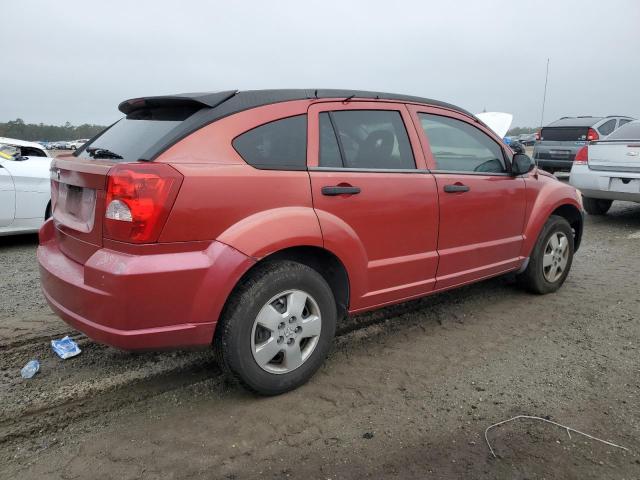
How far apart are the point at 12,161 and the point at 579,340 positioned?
6.34 meters

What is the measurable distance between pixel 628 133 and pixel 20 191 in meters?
8.51

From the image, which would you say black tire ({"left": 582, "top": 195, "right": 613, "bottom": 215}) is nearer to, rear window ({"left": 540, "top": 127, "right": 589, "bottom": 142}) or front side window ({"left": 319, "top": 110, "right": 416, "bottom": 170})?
rear window ({"left": 540, "top": 127, "right": 589, "bottom": 142})

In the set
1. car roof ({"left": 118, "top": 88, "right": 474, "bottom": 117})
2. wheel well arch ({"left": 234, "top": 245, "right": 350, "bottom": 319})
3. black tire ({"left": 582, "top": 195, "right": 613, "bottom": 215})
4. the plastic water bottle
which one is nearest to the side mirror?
car roof ({"left": 118, "top": 88, "right": 474, "bottom": 117})

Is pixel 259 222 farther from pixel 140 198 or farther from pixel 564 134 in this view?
pixel 564 134

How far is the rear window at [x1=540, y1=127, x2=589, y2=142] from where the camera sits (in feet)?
38.8

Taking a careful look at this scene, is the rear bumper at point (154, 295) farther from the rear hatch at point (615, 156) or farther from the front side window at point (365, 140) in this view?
the rear hatch at point (615, 156)

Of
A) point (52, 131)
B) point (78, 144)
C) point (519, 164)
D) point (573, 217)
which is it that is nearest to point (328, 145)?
point (519, 164)

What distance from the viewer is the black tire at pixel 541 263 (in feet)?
14.3

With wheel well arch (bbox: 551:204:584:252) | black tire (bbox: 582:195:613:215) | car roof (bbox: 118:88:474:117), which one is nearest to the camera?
car roof (bbox: 118:88:474:117)

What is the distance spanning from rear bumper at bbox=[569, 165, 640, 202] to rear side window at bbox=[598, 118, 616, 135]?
4.99 metres

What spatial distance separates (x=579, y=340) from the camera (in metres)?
3.56

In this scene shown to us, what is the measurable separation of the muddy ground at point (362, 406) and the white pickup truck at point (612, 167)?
3.87 m

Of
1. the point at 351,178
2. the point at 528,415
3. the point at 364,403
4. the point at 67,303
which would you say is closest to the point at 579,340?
the point at 528,415

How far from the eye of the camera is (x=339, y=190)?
286 centimetres
